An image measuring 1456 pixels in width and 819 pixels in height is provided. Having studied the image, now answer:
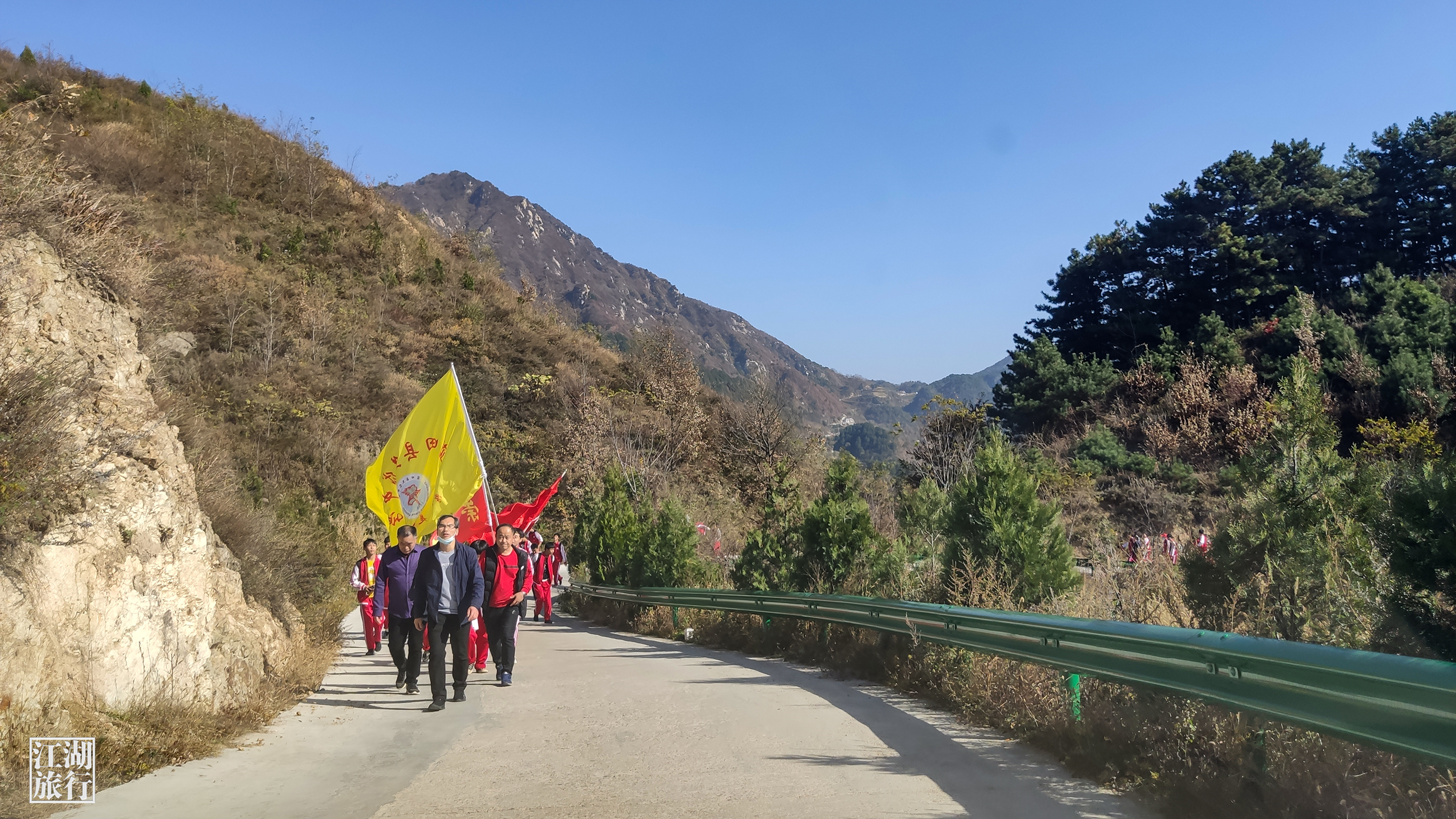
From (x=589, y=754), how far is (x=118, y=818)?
2773mm

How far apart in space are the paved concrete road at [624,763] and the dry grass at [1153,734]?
0.25 metres

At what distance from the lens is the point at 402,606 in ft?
32.0

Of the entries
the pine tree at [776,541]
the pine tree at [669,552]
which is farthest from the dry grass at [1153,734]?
the pine tree at [669,552]

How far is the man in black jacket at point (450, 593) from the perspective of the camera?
9.25 metres

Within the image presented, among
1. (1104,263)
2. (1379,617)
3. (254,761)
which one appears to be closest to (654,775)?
(254,761)

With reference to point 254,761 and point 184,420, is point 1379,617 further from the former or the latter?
point 184,420

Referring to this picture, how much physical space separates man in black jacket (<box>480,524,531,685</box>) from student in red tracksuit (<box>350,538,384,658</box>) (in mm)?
3739

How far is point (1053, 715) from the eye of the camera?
6730 mm

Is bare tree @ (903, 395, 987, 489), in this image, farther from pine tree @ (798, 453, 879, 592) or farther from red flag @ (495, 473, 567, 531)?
pine tree @ (798, 453, 879, 592)

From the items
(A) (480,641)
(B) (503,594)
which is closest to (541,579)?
(A) (480,641)

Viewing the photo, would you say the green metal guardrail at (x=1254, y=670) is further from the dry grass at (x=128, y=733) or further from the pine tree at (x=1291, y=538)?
the dry grass at (x=128, y=733)

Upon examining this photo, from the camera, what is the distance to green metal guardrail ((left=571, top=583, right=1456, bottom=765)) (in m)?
3.47

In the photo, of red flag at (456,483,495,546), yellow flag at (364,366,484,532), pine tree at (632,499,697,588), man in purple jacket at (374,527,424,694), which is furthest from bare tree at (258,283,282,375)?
man in purple jacket at (374,527,424,694)

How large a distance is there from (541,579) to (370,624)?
6.28 meters
